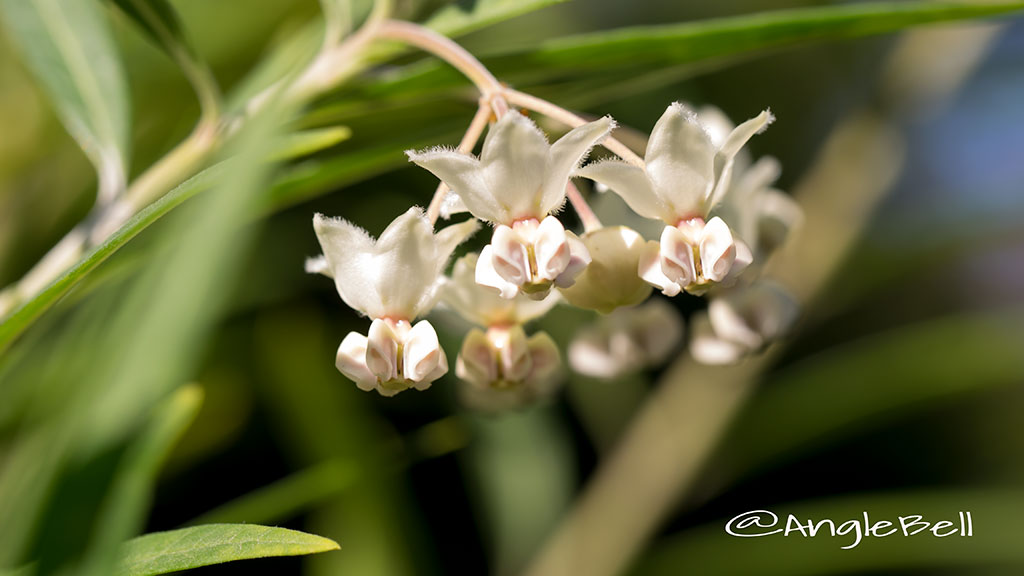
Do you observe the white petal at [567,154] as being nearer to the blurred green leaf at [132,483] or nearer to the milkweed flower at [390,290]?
the milkweed flower at [390,290]

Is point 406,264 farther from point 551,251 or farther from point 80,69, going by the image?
point 80,69

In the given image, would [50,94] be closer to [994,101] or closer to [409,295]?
[409,295]

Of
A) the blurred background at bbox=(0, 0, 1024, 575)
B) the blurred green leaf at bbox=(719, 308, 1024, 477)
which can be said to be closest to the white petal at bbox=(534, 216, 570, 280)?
the blurred background at bbox=(0, 0, 1024, 575)

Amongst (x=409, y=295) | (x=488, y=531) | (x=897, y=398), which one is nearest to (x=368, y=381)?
(x=409, y=295)

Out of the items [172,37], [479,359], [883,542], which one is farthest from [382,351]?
[883,542]

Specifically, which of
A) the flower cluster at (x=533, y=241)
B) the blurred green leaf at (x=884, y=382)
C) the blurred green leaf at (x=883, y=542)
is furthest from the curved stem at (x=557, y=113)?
the blurred green leaf at (x=884, y=382)

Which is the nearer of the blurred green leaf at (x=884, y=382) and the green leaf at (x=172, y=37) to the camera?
the green leaf at (x=172, y=37)
